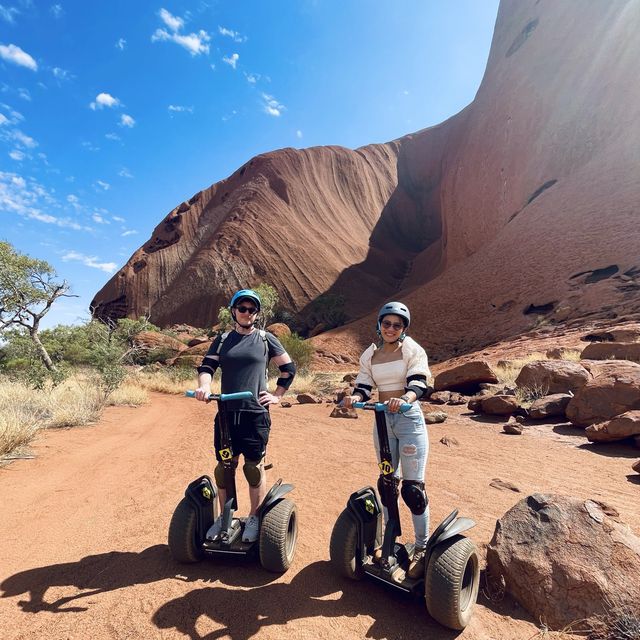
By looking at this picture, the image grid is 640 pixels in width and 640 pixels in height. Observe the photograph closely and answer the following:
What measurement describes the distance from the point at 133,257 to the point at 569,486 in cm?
6018

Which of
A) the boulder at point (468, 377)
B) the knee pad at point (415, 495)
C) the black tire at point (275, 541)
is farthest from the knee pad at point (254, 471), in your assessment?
the boulder at point (468, 377)

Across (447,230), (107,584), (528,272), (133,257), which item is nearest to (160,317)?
(133,257)

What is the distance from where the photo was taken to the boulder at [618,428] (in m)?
6.25

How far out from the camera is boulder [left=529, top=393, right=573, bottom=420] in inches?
324

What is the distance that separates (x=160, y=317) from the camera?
47.4m

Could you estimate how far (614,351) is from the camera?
10789mm

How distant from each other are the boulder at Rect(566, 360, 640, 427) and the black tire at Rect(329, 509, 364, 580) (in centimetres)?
640

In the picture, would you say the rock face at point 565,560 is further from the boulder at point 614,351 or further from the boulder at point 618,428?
the boulder at point 614,351

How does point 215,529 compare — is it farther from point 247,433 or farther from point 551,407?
point 551,407

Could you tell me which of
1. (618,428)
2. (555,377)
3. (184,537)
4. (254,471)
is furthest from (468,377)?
(184,537)

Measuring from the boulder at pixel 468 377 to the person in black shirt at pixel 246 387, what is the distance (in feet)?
30.6

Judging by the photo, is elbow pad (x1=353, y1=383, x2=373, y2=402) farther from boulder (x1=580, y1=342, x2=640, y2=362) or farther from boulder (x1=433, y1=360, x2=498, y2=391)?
boulder (x1=580, y1=342, x2=640, y2=362)

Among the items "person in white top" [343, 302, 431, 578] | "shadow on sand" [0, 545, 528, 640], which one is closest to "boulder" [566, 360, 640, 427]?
"shadow on sand" [0, 545, 528, 640]

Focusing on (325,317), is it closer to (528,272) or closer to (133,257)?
(528,272)
